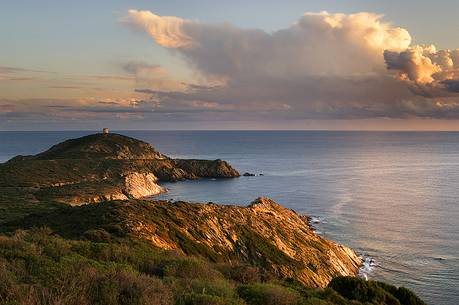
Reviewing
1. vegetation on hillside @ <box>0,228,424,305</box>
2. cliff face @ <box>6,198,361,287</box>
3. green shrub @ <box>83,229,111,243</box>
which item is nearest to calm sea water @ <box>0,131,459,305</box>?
cliff face @ <box>6,198,361,287</box>

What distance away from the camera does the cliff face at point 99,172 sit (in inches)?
3912

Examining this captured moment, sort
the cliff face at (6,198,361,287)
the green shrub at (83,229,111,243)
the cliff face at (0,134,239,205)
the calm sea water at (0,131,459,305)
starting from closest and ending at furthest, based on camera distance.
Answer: the green shrub at (83,229,111,243) → the cliff face at (6,198,361,287) → the calm sea water at (0,131,459,305) → the cliff face at (0,134,239,205)

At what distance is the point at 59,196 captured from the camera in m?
89.5

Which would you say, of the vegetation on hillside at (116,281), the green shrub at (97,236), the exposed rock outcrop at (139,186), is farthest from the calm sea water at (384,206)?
the vegetation on hillside at (116,281)

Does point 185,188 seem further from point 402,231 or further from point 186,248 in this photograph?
point 186,248

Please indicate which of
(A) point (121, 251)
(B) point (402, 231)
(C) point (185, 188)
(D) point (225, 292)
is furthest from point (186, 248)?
(C) point (185, 188)

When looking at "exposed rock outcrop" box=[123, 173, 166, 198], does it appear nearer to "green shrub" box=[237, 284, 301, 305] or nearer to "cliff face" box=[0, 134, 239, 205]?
"cliff face" box=[0, 134, 239, 205]

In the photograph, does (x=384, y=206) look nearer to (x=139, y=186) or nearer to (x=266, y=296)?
(x=139, y=186)

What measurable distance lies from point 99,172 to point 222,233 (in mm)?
98649

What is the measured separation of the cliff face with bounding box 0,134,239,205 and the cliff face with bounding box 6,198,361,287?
141 ft

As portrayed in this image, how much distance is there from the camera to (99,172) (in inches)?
5468

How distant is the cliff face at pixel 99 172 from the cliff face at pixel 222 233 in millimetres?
42864

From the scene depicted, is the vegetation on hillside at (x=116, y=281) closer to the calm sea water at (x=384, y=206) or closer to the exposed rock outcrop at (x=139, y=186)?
the calm sea water at (x=384, y=206)

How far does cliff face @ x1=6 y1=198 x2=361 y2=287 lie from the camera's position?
38719 mm
